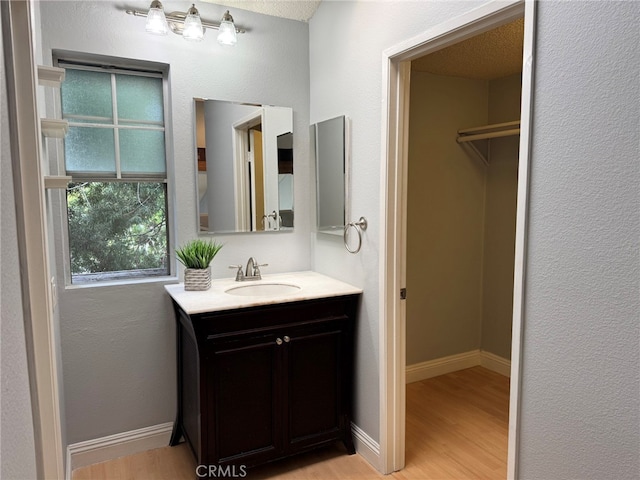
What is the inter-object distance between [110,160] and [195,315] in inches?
40.4

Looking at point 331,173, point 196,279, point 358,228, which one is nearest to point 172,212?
point 196,279

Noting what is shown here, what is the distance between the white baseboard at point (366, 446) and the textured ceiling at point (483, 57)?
2.16m

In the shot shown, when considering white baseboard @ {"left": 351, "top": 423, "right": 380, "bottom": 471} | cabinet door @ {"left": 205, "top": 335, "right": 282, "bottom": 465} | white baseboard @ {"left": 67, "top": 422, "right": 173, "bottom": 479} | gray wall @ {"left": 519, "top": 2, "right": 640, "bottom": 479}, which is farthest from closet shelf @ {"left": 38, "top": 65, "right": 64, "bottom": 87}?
white baseboard @ {"left": 351, "top": 423, "right": 380, "bottom": 471}

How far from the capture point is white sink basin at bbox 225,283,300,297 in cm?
251

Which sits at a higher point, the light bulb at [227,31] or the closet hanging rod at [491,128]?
the light bulb at [227,31]

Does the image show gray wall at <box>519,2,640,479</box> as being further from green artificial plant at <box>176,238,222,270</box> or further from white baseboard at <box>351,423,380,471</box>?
green artificial plant at <box>176,238,222,270</box>

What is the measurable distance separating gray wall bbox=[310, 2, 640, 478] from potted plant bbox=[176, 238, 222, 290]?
5.01 feet

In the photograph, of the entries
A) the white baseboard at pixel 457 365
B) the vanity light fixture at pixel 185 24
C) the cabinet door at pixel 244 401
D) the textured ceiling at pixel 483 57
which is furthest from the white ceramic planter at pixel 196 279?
the textured ceiling at pixel 483 57

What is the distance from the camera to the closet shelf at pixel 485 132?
2.97m

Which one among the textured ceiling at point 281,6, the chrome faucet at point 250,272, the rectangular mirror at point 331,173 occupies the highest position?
the textured ceiling at point 281,6

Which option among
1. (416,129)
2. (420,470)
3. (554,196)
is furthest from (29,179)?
(416,129)

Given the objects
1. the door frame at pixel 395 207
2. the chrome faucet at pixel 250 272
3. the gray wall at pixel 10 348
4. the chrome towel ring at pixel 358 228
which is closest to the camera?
the gray wall at pixel 10 348

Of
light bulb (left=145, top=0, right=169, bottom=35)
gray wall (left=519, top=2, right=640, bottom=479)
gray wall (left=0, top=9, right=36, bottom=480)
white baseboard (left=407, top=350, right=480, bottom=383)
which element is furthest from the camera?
white baseboard (left=407, top=350, right=480, bottom=383)

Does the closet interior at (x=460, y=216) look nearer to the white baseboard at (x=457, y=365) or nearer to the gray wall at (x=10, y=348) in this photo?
the white baseboard at (x=457, y=365)
